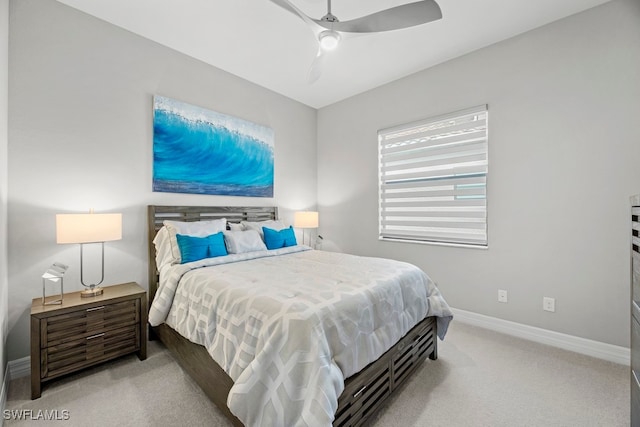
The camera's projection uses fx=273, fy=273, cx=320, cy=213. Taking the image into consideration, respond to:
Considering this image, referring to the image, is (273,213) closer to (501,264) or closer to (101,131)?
(101,131)

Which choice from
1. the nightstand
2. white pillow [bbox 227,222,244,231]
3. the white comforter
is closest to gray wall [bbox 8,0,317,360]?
the nightstand

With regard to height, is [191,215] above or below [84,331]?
above

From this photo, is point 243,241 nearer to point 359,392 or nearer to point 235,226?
point 235,226

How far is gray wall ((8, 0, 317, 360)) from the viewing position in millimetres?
2092

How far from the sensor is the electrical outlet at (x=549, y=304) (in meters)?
2.50

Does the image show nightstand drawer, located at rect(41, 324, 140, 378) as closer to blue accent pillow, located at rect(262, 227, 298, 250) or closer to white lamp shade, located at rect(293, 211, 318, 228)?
blue accent pillow, located at rect(262, 227, 298, 250)

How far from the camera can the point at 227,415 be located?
5.19ft

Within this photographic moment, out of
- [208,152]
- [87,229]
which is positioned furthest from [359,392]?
[208,152]

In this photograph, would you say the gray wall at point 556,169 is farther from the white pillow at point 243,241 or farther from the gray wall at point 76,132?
the gray wall at point 76,132

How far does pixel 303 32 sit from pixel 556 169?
2677 millimetres

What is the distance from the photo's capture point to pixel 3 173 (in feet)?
6.08

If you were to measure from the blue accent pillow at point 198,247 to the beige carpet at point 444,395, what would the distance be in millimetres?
873

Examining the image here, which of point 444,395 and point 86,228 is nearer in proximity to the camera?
point 444,395

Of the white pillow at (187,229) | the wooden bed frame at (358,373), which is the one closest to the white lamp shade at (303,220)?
the white pillow at (187,229)
